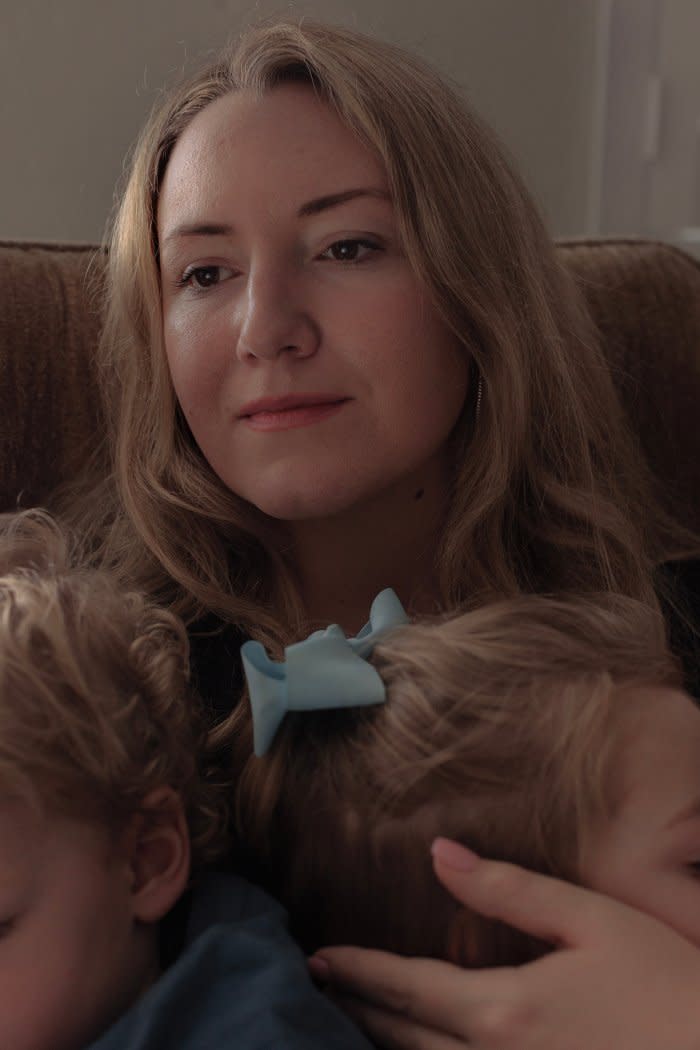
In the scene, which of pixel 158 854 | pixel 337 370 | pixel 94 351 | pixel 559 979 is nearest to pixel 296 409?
pixel 337 370

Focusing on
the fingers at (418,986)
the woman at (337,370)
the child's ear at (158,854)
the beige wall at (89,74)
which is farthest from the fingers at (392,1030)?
the beige wall at (89,74)

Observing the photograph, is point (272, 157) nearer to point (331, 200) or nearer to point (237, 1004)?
point (331, 200)

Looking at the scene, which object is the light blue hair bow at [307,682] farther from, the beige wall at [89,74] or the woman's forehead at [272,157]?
the beige wall at [89,74]

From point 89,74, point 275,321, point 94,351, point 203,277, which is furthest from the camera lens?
point 89,74

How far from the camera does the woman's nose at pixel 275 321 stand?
1.17m

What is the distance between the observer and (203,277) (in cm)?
128

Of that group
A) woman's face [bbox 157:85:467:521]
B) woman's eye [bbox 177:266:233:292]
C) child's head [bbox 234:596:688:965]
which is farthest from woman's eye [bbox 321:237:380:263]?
child's head [bbox 234:596:688:965]

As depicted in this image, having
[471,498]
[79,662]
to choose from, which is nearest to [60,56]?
[471,498]

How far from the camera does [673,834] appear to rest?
0.81 m

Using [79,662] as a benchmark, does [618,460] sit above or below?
below

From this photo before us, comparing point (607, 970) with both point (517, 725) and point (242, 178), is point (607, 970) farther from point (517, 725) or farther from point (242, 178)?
point (242, 178)

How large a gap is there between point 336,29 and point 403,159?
197 millimetres

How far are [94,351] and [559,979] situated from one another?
0.92 m

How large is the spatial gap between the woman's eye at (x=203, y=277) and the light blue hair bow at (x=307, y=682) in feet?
1.60
